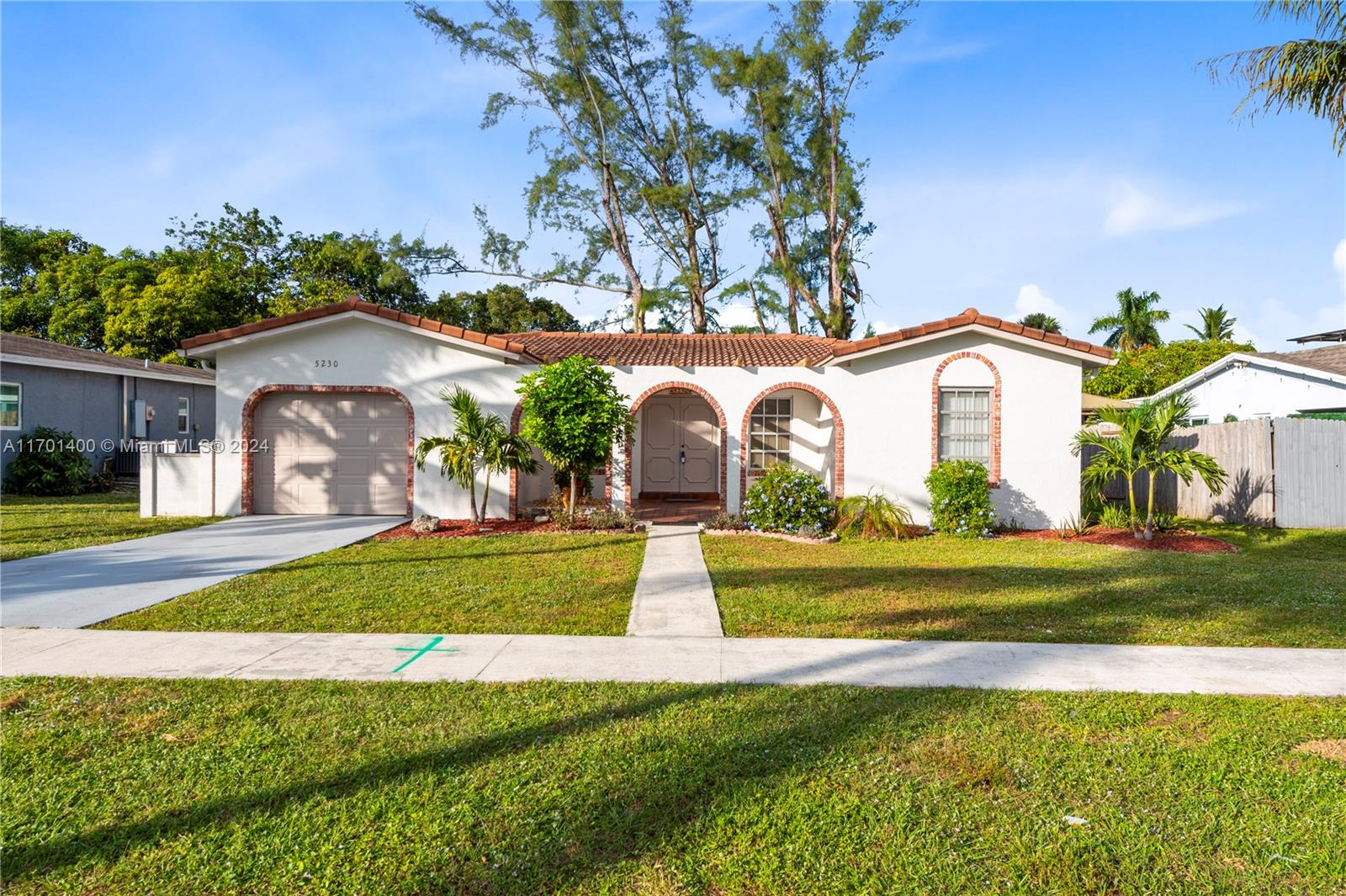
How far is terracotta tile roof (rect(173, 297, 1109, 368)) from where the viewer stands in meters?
12.7

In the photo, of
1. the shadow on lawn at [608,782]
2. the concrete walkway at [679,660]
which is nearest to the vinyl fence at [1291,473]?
the concrete walkway at [679,660]

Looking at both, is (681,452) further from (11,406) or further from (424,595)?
(11,406)

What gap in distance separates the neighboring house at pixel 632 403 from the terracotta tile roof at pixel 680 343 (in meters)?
0.06

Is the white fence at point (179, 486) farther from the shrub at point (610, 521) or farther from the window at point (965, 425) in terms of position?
the window at point (965, 425)

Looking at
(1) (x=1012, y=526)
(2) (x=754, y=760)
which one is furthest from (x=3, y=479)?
(1) (x=1012, y=526)

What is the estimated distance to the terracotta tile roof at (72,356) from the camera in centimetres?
1848

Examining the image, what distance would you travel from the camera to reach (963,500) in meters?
12.2

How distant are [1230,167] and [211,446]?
18.2m

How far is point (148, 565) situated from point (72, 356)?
16.0 m

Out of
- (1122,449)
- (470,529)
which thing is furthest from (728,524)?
(1122,449)

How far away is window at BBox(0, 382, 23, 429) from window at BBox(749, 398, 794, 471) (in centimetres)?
1899

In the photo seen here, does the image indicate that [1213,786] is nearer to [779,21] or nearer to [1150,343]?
[779,21]

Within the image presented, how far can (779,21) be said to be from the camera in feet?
83.3

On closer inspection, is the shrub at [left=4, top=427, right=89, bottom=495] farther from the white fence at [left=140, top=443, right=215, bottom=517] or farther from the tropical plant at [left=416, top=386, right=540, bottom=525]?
the tropical plant at [left=416, top=386, right=540, bottom=525]
